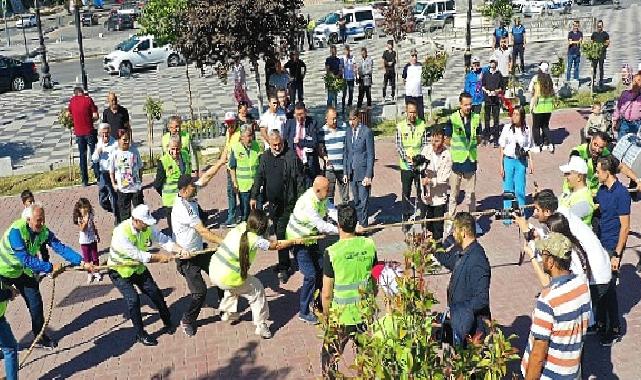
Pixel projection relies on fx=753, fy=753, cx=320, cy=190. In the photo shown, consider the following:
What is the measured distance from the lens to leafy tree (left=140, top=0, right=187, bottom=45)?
16734mm

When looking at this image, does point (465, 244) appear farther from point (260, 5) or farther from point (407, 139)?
point (260, 5)

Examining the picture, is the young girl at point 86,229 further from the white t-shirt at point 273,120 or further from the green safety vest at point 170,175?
the white t-shirt at point 273,120

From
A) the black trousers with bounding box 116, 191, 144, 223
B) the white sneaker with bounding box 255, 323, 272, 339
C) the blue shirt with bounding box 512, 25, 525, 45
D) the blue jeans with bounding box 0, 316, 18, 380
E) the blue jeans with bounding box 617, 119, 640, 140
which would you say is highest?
the blue shirt with bounding box 512, 25, 525, 45

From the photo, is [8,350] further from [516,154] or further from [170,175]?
[516,154]

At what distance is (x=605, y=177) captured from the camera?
24.4 feet

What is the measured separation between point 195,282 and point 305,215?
4.50ft

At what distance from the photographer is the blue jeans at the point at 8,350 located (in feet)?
22.7

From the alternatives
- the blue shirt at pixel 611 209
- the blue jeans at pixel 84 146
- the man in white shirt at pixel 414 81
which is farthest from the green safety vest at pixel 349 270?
the man in white shirt at pixel 414 81

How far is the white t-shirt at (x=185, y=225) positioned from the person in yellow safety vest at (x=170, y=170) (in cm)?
198

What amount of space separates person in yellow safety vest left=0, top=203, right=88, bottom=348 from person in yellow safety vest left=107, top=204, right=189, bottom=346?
380mm

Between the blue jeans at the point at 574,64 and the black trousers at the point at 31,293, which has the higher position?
the blue jeans at the point at 574,64

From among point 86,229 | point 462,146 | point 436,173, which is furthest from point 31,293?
point 462,146

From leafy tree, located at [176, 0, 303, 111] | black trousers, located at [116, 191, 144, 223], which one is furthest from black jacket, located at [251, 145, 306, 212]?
leafy tree, located at [176, 0, 303, 111]

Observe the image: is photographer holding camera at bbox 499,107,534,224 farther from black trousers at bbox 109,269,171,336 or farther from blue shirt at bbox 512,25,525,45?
blue shirt at bbox 512,25,525,45
